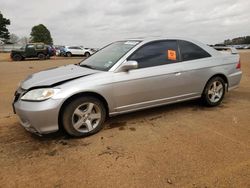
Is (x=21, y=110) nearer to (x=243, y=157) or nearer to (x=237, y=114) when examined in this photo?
(x=243, y=157)

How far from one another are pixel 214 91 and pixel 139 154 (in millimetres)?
2755

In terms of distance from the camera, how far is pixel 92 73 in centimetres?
415

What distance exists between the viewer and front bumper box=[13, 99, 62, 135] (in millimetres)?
3600

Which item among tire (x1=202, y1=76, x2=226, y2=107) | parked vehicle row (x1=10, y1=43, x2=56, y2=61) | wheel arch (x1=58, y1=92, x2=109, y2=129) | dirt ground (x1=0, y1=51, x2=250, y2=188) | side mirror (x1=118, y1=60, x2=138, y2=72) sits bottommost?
dirt ground (x1=0, y1=51, x2=250, y2=188)

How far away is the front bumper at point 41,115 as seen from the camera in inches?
142

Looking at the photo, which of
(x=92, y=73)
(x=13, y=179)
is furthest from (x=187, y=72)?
(x=13, y=179)

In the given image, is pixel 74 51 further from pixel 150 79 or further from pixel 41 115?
pixel 41 115

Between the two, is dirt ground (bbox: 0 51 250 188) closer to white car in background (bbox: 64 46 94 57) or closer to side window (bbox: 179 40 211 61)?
side window (bbox: 179 40 211 61)

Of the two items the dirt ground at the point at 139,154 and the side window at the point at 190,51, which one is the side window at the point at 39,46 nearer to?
the dirt ground at the point at 139,154

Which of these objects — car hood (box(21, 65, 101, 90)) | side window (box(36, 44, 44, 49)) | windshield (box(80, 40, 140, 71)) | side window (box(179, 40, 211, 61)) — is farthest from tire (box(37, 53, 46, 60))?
side window (box(179, 40, 211, 61))

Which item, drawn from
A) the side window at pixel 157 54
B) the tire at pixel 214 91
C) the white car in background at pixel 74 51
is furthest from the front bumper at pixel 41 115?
the white car in background at pixel 74 51

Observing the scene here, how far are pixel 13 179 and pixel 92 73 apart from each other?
6.33ft

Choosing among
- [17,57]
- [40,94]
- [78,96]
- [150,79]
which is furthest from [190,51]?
[17,57]

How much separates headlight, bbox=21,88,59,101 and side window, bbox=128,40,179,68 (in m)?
1.43
